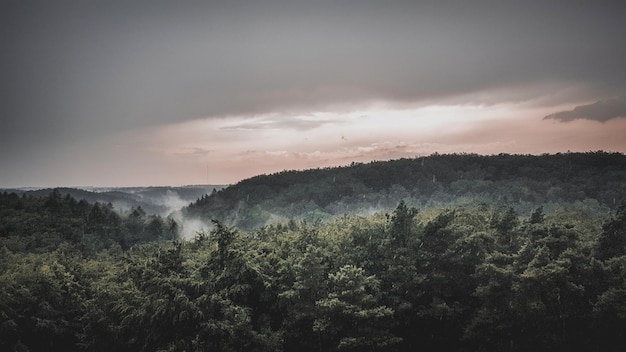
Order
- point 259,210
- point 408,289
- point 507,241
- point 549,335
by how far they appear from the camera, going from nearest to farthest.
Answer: point 549,335 < point 408,289 < point 507,241 < point 259,210

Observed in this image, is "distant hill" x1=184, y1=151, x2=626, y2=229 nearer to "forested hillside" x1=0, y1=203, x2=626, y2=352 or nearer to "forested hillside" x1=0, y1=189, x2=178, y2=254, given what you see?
"forested hillside" x1=0, y1=189, x2=178, y2=254

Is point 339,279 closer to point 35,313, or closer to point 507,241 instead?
point 507,241

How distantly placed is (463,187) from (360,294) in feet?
431

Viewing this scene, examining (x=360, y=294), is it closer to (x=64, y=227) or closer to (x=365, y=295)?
(x=365, y=295)

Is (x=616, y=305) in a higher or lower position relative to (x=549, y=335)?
higher

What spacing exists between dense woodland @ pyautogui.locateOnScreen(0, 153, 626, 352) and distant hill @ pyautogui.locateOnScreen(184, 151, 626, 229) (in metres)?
70.1

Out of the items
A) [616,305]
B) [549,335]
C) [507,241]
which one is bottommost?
[549,335]

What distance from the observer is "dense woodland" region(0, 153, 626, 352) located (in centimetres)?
3666

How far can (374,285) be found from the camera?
39156mm

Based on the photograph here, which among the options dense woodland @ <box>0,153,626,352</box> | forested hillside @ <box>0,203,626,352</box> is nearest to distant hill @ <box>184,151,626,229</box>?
forested hillside @ <box>0,203,626,352</box>

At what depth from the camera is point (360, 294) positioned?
37.8 m

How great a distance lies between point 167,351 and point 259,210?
151964mm

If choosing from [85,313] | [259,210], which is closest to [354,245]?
[85,313]

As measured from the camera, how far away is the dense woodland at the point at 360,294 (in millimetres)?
36656
